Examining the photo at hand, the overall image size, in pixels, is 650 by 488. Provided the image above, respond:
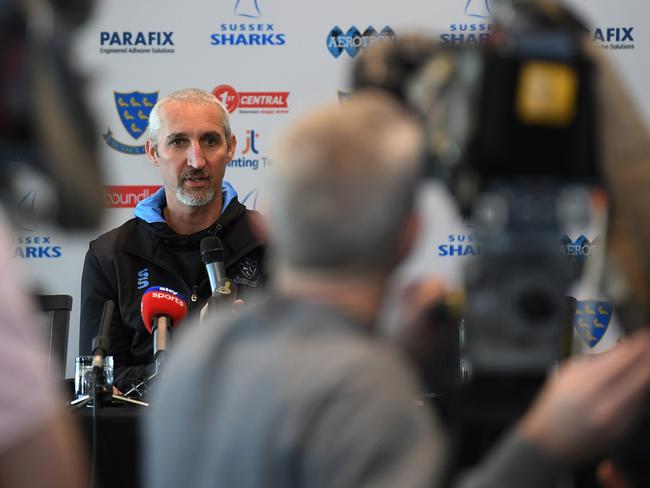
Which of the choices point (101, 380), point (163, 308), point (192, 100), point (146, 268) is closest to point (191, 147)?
point (192, 100)

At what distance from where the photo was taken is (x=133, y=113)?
15.8 feet

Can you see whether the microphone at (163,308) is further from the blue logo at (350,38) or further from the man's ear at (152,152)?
the blue logo at (350,38)

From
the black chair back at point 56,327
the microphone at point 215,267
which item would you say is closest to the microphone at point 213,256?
the microphone at point 215,267

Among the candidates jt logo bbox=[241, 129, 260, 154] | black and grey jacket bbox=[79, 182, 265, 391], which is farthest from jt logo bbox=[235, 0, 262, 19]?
black and grey jacket bbox=[79, 182, 265, 391]

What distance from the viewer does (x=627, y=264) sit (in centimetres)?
119

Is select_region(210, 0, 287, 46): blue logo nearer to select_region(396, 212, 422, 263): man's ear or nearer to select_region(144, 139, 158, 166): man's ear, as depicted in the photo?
select_region(144, 139, 158, 166): man's ear

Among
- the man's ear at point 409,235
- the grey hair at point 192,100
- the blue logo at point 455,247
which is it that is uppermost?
the grey hair at point 192,100

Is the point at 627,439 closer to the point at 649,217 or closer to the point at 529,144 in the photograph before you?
the point at 649,217

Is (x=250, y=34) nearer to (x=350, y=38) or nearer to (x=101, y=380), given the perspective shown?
(x=350, y=38)

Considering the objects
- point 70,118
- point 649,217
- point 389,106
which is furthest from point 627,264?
point 70,118

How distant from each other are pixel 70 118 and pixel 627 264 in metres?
0.63

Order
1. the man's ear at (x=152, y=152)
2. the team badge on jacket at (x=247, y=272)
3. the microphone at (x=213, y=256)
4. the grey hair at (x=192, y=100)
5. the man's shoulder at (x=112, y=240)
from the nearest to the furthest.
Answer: the microphone at (x=213, y=256)
the team badge on jacket at (x=247, y=272)
the man's shoulder at (x=112, y=240)
the grey hair at (x=192, y=100)
the man's ear at (x=152, y=152)

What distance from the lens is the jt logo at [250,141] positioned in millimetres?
4742

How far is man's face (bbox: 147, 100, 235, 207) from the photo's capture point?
348 cm
